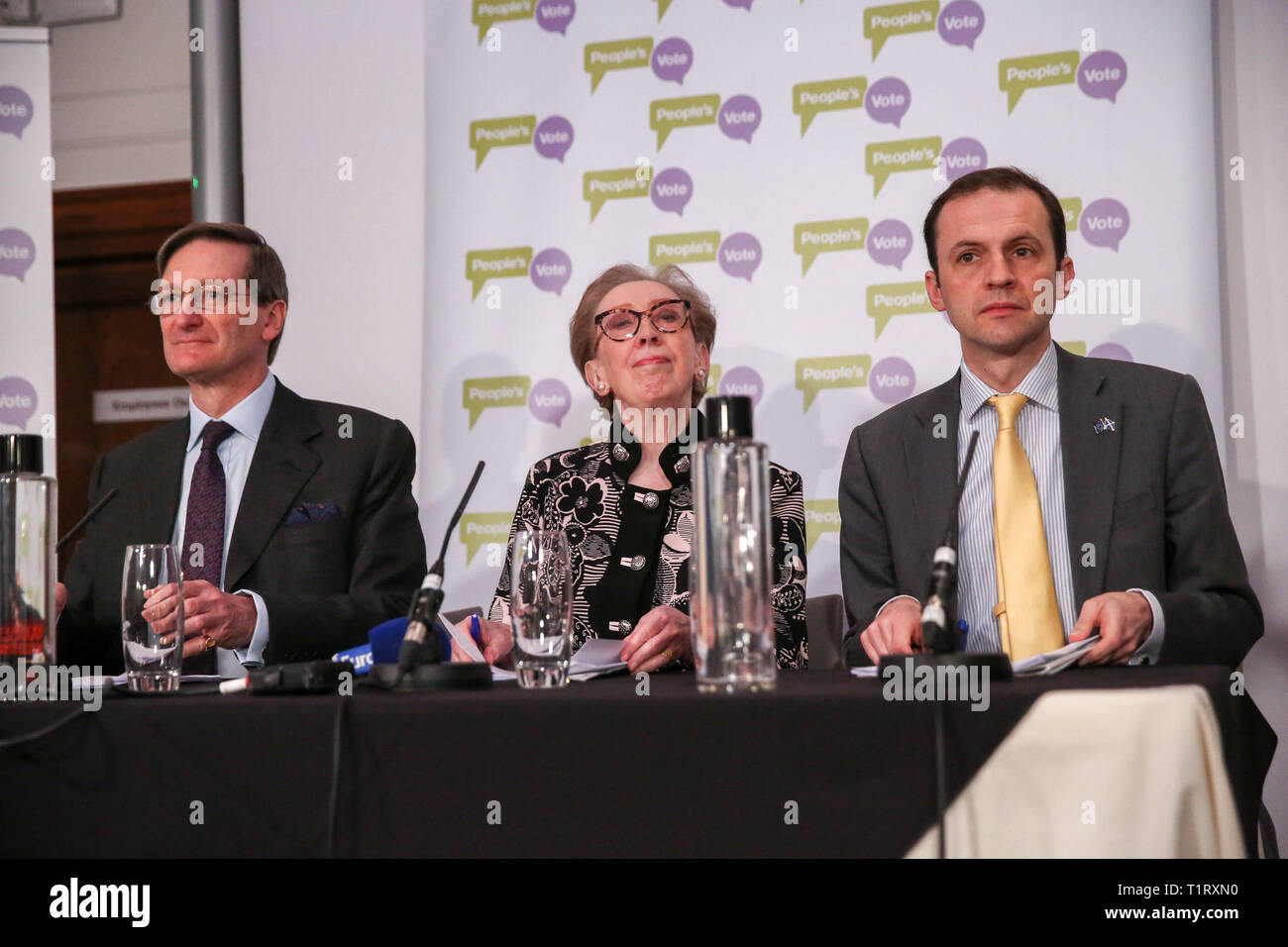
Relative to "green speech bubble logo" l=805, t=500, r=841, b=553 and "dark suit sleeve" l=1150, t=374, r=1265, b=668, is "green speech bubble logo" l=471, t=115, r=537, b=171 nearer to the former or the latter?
"green speech bubble logo" l=805, t=500, r=841, b=553

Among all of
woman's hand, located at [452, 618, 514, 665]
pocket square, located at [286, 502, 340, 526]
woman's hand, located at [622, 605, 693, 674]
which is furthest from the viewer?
pocket square, located at [286, 502, 340, 526]

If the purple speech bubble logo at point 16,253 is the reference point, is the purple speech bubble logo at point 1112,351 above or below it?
below

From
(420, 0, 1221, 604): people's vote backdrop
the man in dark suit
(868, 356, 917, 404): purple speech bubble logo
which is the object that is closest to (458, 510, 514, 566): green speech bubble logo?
(420, 0, 1221, 604): people's vote backdrop

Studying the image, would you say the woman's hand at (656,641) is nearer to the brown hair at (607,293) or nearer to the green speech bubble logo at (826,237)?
the brown hair at (607,293)

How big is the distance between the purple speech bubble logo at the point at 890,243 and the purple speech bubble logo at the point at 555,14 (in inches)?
44.1

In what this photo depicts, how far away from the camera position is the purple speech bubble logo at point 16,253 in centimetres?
366

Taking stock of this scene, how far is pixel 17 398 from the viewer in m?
3.66

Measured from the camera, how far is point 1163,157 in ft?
10.0

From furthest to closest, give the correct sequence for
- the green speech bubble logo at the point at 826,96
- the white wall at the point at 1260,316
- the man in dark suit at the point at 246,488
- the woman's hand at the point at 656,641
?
the green speech bubble logo at the point at 826,96, the white wall at the point at 1260,316, the man in dark suit at the point at 246,488, the woman's hand at the point at 656,641

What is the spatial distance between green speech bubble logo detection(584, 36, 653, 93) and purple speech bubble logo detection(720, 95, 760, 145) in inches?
11.5

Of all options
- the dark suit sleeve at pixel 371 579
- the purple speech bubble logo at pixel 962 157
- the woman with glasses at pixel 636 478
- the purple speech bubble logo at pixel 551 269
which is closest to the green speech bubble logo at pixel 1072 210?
the purple speech bubble logo at pixel 962 157

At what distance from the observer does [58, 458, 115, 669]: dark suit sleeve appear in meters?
2.12

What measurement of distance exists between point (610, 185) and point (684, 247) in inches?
11.9
